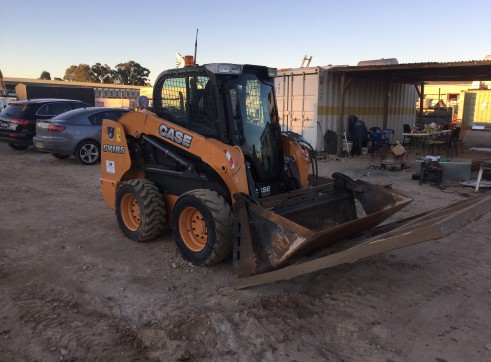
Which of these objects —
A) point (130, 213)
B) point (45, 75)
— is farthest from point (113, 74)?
point (130, 213)

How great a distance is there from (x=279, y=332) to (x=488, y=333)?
1.70 m

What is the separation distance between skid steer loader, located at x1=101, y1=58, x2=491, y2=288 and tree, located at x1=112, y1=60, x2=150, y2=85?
212 ft

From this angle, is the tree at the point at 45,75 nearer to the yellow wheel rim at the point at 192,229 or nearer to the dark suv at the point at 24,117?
the dark suv at the point at 24,117

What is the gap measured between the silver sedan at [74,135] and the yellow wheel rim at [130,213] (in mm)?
6266

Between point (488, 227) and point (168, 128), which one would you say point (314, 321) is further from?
point (488, 227)

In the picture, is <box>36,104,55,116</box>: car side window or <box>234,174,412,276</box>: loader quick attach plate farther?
<box>36,104,55,116</box>: car side window

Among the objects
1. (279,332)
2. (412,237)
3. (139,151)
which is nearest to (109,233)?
(139,151)

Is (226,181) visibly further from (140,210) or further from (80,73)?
(80,73)

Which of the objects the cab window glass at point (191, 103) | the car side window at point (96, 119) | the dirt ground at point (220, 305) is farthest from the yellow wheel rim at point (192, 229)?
the car side window at point (96, 119)

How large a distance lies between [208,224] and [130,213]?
1.80 meters

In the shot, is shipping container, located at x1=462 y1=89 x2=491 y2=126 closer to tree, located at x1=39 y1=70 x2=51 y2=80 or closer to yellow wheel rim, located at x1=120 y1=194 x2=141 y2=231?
yellow wheel rim, located at x1=120 y1=194 x2=141 y2=231

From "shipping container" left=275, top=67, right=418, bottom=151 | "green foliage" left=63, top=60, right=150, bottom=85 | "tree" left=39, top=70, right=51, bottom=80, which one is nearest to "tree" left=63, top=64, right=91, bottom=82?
"green foliage" left=63, top=60, right=150, bottom=85

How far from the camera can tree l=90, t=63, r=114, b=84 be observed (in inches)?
2623

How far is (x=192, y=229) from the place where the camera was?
4859 mm
